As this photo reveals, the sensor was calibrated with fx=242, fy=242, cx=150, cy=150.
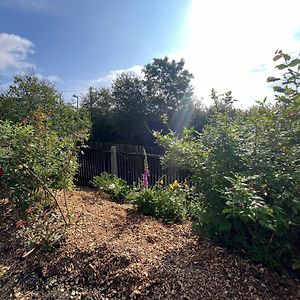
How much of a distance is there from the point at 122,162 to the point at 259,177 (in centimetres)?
471

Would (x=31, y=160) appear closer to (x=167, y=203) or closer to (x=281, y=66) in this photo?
(x=167, y=203)

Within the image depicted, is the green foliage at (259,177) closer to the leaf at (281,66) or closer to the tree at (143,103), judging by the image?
the leaf at (281,66)

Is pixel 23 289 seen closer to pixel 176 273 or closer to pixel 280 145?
pixel 176 273

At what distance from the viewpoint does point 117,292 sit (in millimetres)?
1867

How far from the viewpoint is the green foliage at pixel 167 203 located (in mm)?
3076

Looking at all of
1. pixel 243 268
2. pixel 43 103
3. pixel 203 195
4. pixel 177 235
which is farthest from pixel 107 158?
pixel 243 268

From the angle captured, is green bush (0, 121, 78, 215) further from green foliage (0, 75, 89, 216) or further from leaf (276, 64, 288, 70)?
leaf (276, 64, 288, 70)

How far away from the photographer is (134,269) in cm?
198

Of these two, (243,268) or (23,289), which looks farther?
(23,289)

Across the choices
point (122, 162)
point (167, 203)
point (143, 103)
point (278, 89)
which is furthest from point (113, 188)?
point (143, 103)

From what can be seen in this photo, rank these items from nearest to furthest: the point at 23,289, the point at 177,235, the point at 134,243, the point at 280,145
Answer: the point at 280,145
the point at 23,289
the point at 134,243
the point at 177,235

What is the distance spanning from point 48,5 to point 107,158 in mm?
3644

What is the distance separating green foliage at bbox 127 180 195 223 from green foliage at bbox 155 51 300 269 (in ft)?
2.86

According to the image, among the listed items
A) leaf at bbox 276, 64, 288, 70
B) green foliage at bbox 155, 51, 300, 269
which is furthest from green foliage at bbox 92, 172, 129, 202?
leaf at bbox 276, 64, 288, 70
